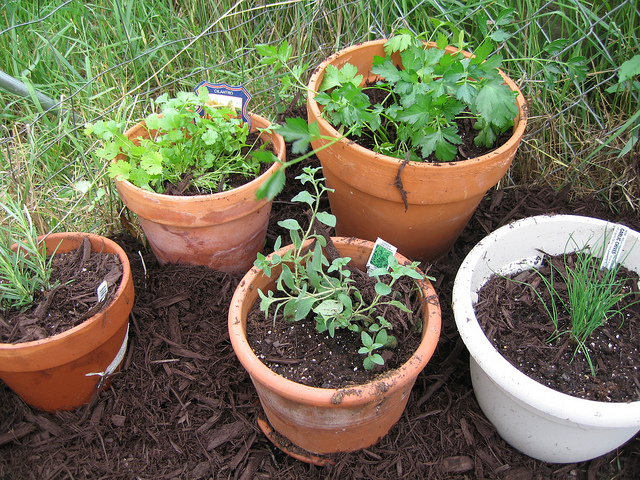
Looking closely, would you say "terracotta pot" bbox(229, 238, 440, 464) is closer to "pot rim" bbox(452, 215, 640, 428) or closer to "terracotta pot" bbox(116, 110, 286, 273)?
"pot rim" bbox(452, 215, 640, 428)

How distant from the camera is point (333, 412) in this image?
1.12 meters

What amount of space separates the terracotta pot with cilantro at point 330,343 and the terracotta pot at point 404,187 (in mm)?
183

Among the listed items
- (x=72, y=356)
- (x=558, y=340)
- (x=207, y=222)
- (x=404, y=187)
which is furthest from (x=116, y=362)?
(x=558, y=340)

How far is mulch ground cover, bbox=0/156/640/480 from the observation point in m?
1.33

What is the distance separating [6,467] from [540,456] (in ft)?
5.09

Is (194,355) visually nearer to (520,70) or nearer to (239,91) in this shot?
(239,91)

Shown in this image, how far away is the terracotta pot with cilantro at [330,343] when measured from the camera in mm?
1125

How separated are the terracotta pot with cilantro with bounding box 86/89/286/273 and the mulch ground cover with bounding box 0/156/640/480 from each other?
0.13 metres

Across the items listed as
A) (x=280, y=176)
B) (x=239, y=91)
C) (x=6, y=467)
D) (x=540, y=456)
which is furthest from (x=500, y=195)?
(x=6, y=467)

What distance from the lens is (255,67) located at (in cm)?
186

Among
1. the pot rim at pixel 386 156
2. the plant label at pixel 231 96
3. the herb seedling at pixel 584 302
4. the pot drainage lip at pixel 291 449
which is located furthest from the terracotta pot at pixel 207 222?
the herb seedling at pixel 584 302

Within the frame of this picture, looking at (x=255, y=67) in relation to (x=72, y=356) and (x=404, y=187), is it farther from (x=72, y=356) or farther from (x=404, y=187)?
(x=72, y=356)

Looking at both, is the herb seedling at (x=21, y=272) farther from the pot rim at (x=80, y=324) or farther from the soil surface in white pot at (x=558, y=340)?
the soil surface in white pot at (x=558, y=340)

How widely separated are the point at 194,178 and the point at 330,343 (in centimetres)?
76
